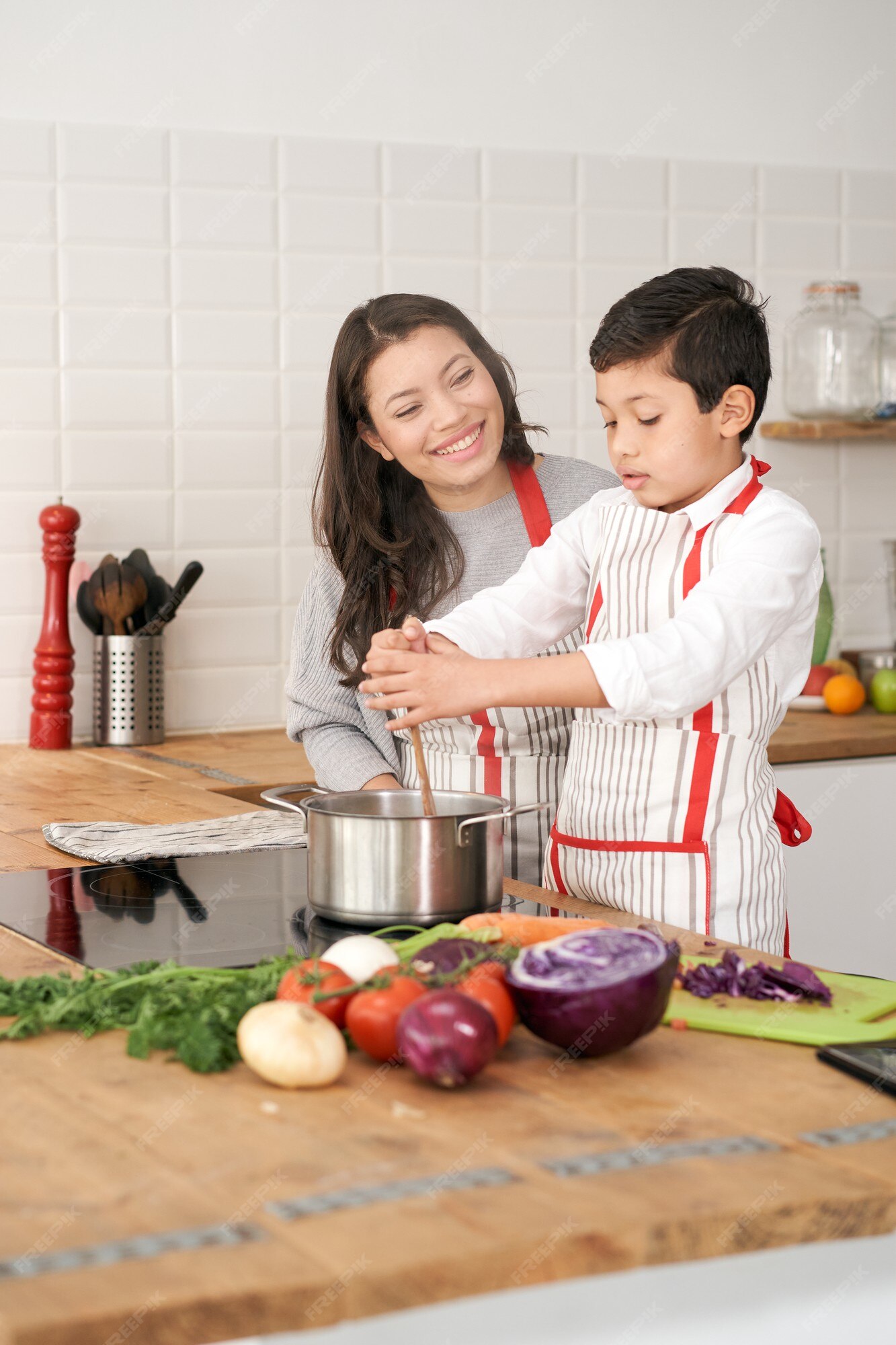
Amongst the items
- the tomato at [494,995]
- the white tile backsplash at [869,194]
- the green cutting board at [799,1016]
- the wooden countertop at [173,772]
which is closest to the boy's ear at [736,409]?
the green cutting board at [799,1016]

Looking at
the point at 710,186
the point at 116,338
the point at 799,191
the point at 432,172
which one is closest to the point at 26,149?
the point at 116,338

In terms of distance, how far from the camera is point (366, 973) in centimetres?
99

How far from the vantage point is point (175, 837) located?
1.65 metres

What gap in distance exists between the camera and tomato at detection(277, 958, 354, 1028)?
Answer: 951 mm

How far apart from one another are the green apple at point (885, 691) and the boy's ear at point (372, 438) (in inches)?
52.5

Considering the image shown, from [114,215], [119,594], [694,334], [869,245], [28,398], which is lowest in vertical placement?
[119,594]

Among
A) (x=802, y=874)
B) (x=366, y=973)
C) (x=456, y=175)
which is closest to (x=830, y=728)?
(x=802, y=874)

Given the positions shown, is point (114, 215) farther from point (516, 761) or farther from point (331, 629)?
point (516, 761)

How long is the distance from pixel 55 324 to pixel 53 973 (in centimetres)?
167

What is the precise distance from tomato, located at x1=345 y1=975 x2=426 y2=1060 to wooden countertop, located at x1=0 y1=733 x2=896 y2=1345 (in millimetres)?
18

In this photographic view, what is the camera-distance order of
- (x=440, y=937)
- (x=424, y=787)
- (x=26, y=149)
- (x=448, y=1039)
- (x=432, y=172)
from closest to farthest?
(x=448, y=1039) → (x=440, y=937) → (x=424, y=787) → (x=26, y=149) → (x=432, y=172)

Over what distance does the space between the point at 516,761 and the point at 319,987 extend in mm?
893

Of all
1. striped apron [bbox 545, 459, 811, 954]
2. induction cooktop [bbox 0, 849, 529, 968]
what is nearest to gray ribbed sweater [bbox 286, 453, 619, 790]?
induction cooktop [bbox 0, 849, 529, 968]

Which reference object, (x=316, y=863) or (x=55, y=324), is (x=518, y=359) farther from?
(x=316, y=863)
